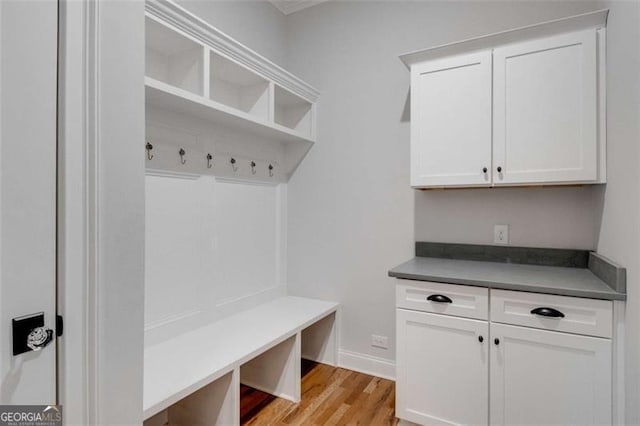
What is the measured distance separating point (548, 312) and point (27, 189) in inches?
77.6

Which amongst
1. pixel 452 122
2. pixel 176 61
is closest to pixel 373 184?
pixel 452 122

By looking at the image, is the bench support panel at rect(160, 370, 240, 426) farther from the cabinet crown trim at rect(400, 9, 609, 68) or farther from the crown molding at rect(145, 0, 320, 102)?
the cabinet crown trim at rect(400, 9, 609, 68)

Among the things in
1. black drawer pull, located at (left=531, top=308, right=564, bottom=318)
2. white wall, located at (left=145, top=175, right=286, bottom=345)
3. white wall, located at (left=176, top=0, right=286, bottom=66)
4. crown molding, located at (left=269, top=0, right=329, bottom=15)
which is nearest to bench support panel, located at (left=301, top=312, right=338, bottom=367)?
white wall, located at (left=145, top=175, right=286, bottom=345)

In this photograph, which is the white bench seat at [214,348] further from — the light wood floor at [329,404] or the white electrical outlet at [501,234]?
the white electrical outlet at [501,234]

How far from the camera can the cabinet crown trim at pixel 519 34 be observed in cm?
169

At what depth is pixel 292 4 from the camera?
2.86 meters

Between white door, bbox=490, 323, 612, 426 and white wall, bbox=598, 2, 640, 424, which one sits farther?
white door, bbox=490, 323, 612, 426

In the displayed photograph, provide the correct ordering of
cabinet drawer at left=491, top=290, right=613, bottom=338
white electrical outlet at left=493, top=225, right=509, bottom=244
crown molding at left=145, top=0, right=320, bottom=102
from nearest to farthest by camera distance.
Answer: cabinet drawer at left=491, top=290, right=613, bottom=338
crown molding at left=145, top=0, right=320, bottom=102
white electrical outlet at left=493, top=225, right=509, bottom=244

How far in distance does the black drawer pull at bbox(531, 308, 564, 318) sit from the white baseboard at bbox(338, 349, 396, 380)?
121cm

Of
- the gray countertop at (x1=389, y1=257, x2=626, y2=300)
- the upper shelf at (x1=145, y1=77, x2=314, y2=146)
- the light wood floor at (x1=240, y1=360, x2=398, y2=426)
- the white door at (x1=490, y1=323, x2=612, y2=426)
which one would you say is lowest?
the light wood floor at (x1=240, y1=360, x2=398, y2=426)

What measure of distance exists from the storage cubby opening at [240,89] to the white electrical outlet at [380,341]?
1.77 meters

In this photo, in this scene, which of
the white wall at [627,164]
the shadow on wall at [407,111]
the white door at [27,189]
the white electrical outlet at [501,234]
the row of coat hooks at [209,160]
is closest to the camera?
the white door at [27,189]

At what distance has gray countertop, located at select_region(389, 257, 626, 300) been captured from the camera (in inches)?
59.7

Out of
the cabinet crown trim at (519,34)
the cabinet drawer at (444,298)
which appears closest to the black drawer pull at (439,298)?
the cabinet drawer at (444,298)
